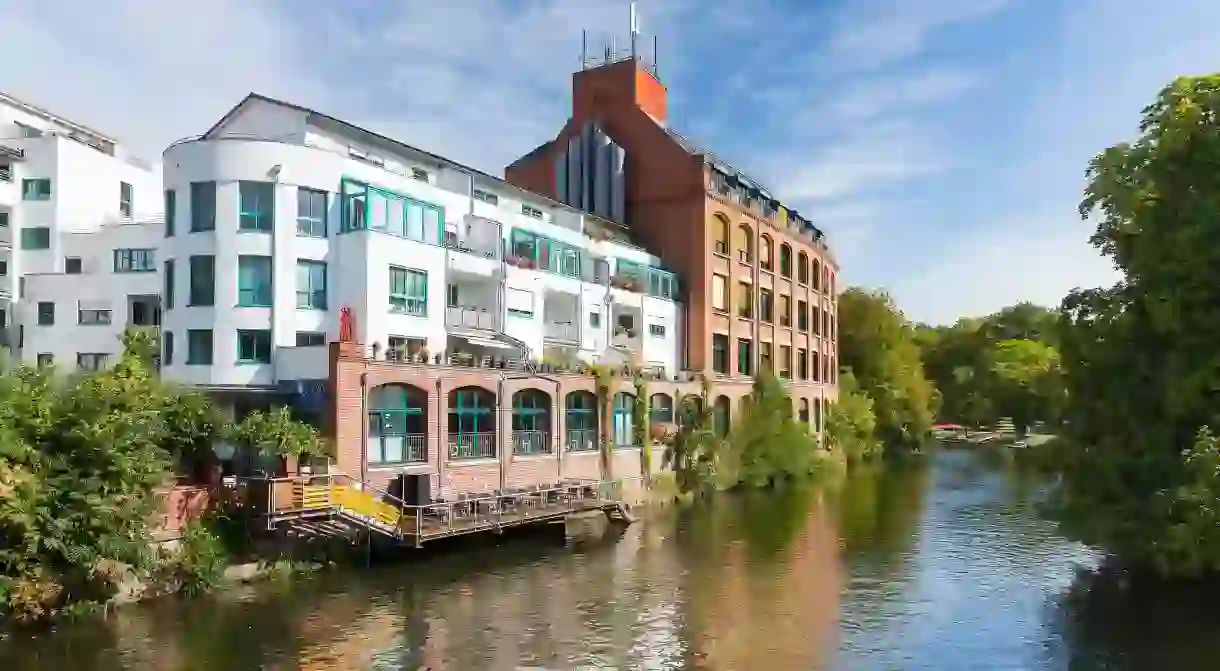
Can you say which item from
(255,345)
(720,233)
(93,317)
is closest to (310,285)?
(255,345)

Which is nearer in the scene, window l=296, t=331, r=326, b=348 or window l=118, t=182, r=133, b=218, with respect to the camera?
window l=296, t=331, r=326, b=348

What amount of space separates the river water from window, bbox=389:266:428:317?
10.1 m

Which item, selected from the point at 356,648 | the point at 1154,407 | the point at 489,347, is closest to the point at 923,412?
the point at 489,347

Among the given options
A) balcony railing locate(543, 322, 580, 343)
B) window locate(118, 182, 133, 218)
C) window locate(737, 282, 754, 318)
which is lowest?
balcony railing locate(543, 322, 580, 343)

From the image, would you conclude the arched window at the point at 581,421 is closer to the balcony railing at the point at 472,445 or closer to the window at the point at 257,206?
the balcony railing at the point at 472,445

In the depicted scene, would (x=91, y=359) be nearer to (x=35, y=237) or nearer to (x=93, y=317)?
(x=93, y=317)

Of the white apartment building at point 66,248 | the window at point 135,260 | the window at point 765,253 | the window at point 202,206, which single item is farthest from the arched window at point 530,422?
the window at point 765,253

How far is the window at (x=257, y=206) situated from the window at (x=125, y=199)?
77.0 ft

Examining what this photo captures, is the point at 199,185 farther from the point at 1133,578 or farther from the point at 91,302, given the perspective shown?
the point at 1133,578

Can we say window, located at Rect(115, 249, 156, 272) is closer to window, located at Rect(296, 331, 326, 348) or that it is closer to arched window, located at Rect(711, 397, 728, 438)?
window, located at Rect(296, 331, 326, 348)

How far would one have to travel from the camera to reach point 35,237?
167ft

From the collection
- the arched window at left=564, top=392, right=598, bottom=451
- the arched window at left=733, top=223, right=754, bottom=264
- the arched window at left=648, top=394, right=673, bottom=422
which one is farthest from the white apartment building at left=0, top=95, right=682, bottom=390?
the arched window at left=733, top=223, right=754, bottom=264

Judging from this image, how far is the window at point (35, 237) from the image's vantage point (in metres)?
50.8

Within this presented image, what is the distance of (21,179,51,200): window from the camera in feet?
169
